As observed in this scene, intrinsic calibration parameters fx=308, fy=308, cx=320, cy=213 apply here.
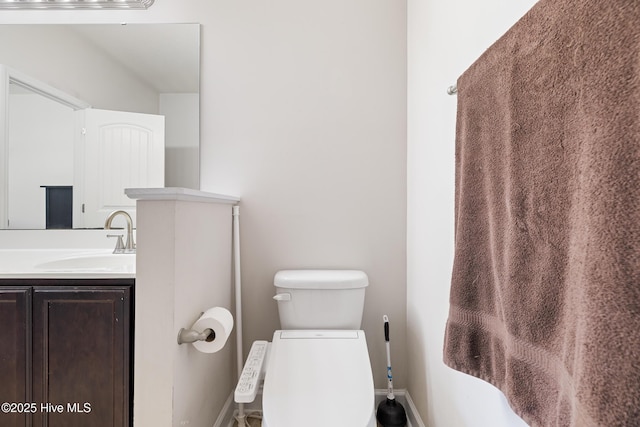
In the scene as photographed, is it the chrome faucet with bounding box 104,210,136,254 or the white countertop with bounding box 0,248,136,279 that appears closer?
the white countertop with bounding box 0,248,136,279

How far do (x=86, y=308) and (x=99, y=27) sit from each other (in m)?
1.38

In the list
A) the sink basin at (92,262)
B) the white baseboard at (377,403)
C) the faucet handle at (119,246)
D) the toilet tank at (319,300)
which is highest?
the faucet handle at (119,246)

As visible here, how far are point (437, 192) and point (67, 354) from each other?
1.34m

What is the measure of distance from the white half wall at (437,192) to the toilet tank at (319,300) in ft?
0.98

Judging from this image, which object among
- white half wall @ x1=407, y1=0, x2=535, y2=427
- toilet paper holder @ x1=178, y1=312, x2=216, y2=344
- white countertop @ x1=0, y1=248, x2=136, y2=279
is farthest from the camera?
white countertop @ x1=0, y1=248, x2=136, y2=279

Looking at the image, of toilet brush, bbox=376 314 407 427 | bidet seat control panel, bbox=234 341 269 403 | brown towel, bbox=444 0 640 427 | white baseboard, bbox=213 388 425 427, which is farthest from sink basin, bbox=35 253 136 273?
brown towel, bbox=444 0 640 427

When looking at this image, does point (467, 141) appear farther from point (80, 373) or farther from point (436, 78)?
point (80, 373)

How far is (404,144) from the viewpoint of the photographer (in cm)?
151

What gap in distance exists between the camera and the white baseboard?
4.34 feet

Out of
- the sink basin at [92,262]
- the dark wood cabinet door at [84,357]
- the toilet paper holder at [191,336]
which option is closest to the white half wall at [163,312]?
the toilet paper holder at [191,336]

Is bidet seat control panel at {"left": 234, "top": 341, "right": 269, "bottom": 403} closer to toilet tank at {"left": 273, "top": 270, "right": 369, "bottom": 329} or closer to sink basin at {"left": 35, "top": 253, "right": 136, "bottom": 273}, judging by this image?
toilet tank at {"left": 273, "top": 270, "right": 369, "bottom": 329}

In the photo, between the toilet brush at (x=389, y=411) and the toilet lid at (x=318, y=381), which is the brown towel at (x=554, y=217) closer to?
the toilet lid at (x=318, y=381)

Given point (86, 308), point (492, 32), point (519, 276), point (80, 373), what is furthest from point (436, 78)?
point (80, 373)

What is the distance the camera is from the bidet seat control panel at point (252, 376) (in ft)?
3.07
